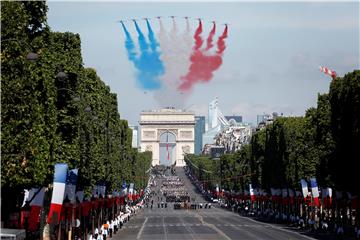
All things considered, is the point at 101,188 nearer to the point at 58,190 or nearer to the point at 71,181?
the point at 71,181

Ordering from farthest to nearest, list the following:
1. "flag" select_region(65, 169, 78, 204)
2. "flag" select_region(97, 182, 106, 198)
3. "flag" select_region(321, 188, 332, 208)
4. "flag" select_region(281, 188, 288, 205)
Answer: "flag" select_region(281, 188, 288, 205) → "flag" select_region(321, 188, 332, 208) → "flag" select_region(97, 182, 106, 198) → "flag" select_region(65, 169, 78, 204)

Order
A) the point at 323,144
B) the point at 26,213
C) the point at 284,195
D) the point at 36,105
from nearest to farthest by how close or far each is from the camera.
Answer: the point at 36,105
the point at 26,213
the point at 323,144
the point at 284,195

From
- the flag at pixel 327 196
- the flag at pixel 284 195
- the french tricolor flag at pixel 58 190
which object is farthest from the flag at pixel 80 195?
the flag at pixel 284 195

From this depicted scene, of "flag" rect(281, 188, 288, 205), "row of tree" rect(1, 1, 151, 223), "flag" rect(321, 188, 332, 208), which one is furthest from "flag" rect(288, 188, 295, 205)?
"row of tree" rect(1, 1, 151, 223)

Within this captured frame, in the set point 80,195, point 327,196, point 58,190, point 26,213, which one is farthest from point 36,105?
point 327,196

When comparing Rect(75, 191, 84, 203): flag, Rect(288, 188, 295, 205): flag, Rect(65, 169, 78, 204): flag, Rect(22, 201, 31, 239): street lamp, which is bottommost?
Rect(22, 201, 31, 239): street lamp

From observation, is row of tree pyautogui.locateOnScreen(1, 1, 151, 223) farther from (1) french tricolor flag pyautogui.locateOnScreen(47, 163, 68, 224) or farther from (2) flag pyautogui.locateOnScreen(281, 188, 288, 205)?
(2) flag pyautogui.locateOnScreen(281, 188, 288, 205)

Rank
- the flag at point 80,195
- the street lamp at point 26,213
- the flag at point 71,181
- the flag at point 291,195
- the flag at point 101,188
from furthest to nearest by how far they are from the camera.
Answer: the flag at point 291,195
the flag at point 101,188
the flag at point 80,195
the flag at point 71,181
the street lamp at point 26,213

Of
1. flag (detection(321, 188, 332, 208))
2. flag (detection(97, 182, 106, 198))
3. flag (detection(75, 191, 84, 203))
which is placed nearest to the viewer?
flag (detection(75, 191, 84, 203))

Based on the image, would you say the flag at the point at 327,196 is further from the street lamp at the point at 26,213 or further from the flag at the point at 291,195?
the street lamp at the point at 26,213
